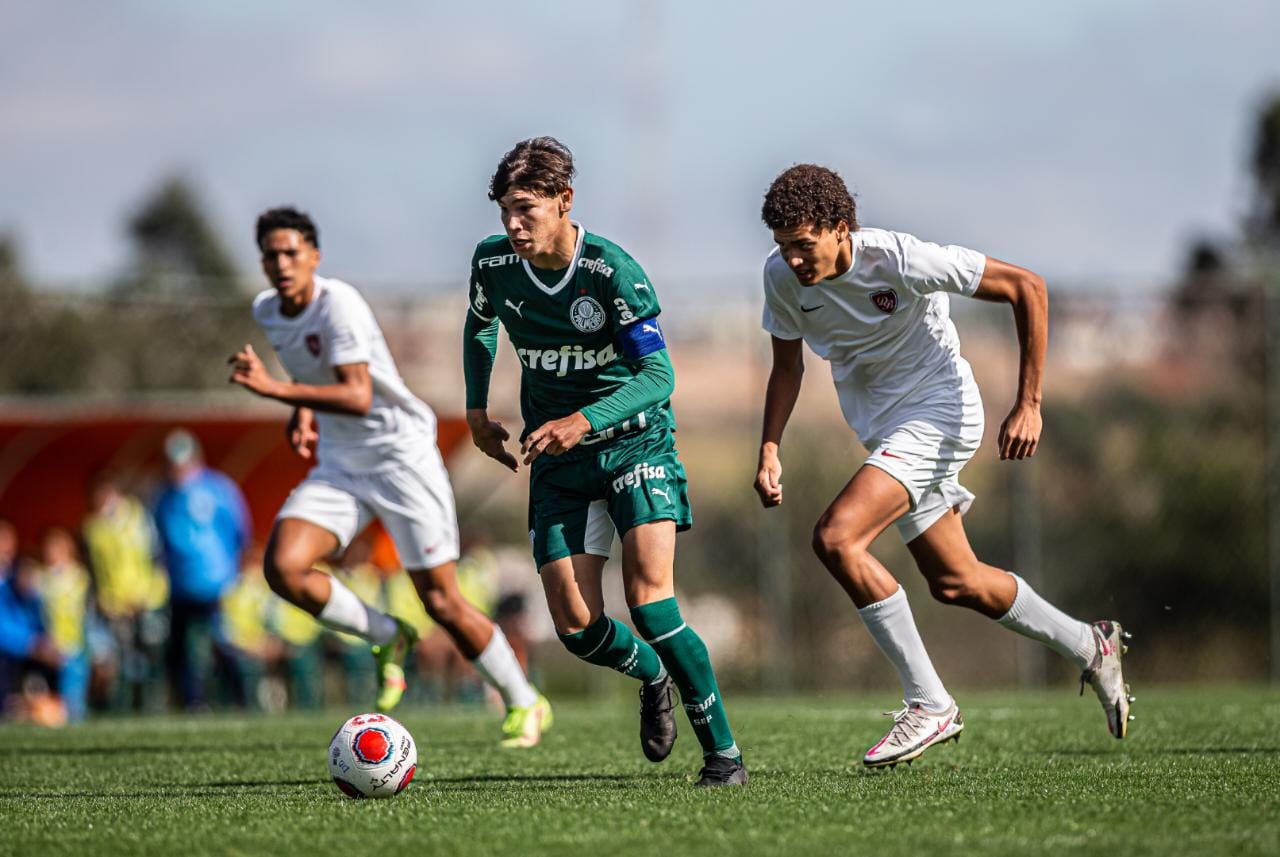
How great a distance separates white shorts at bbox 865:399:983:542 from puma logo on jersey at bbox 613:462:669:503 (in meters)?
0.83

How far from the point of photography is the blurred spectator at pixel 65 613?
14602 mm

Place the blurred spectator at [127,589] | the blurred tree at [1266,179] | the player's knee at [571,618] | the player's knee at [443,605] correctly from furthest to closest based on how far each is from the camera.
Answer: the blurred tree at [1266,179] → the blurred spectator at [127,589] → the player's knee at [443,605] → the player's knee at [571,618]

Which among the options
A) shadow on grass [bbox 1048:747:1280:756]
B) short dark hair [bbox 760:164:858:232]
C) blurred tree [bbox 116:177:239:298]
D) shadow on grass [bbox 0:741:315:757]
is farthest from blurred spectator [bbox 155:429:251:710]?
blurred tree [bbox 116:177:239:298]

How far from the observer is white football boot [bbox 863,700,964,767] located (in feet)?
19.4

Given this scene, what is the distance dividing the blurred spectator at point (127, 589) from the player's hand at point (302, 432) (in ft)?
26.2

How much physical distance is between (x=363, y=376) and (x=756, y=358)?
9391 mm

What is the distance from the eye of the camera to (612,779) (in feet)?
20.0

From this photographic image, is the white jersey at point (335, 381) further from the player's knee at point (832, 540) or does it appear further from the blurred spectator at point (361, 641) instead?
the blurred spectator at point (361, 641)

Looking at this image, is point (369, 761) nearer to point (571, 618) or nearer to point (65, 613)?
point (571, 618)

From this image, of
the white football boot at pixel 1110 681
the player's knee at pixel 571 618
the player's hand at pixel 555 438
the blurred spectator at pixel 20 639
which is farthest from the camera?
the blurred spectator at pixel 20 639

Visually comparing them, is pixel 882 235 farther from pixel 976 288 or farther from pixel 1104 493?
pixel 1104 493

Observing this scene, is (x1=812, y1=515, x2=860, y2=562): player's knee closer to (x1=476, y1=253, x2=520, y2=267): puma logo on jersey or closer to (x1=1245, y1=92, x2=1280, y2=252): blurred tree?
(x1=476, y1=253, x2=520, y2=267): puma logo on jersey

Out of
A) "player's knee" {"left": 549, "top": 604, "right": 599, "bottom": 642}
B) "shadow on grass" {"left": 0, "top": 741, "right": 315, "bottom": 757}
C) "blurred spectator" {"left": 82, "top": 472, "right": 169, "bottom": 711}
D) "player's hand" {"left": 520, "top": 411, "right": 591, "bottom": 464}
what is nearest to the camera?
"player's hand" {"left": 520, "top": 411, "right": 591, "bottom": 464}

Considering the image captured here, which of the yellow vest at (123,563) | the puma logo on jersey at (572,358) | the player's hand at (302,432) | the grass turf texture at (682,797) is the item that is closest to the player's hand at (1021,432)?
the grass turf texture at (682,797)
